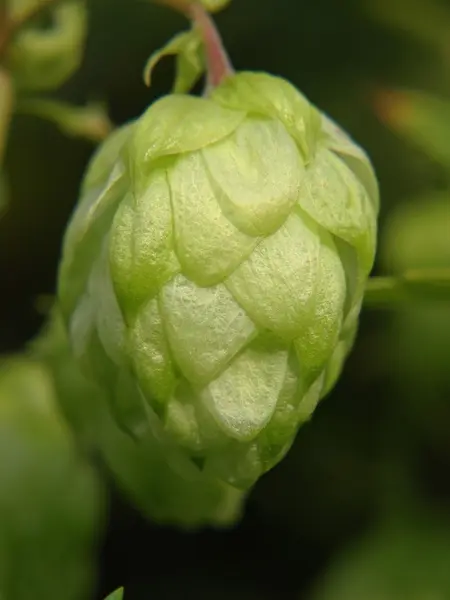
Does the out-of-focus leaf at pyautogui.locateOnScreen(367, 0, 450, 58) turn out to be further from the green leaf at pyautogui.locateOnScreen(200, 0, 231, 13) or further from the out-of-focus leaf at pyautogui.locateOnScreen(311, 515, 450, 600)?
the green leaf at pyautogui.locateOnScreen(200, 0, 231, 13)

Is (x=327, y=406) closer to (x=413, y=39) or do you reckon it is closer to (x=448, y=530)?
(x=448, y=530)

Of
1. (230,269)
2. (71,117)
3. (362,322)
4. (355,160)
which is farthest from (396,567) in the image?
(230,269)

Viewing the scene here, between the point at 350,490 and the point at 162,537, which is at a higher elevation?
the point at 350,490

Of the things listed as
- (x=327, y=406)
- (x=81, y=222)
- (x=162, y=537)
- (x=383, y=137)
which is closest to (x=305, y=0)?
(x=383, y=137)

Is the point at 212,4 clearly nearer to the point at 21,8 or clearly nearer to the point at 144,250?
the point at 21,8

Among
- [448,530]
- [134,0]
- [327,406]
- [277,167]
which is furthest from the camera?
[134,0]

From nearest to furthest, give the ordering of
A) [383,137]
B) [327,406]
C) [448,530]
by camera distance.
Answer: [448,530] → [327,406] → [383,137]

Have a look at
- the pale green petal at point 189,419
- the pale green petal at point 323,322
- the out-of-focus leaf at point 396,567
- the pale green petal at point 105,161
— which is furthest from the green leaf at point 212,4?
the out-of-focus leaf at point 396,567
